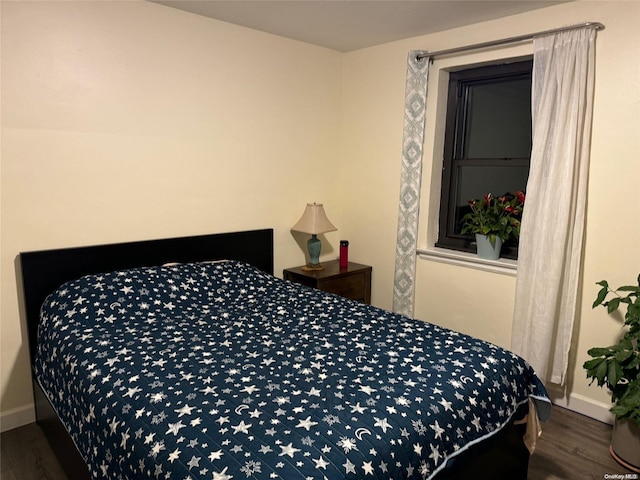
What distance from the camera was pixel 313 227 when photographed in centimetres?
332

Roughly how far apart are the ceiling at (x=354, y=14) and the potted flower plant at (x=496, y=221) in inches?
43.9

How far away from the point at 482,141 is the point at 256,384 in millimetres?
2391

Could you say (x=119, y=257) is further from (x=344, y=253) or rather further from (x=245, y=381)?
(x=344, y=253)

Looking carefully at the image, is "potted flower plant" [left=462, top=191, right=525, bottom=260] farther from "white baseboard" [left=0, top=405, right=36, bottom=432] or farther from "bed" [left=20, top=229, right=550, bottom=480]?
"white baseboard" [left=0, top=405, right=36, bottom=432]

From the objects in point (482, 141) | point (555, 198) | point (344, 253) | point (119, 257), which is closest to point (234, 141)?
point (119, 257)

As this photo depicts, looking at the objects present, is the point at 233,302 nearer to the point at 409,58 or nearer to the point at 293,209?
the point at 293,209

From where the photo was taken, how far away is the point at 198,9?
8.87 feet

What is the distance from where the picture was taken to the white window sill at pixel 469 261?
2.87 metres

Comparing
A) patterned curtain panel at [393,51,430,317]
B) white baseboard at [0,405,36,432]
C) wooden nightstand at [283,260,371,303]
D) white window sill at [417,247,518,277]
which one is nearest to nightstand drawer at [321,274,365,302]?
wooden nightstand at [283,260,371,303]

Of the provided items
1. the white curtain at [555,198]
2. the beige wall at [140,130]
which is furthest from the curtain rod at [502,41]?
the beige wall at [140,130]

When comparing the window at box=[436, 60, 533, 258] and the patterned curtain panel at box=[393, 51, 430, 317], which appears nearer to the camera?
the window at box=[436, 60, 533, 258]

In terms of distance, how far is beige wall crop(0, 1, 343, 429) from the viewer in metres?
2.30

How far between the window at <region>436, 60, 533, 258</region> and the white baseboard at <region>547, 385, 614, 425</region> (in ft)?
2.85

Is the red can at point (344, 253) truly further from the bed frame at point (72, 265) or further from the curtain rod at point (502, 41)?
the curtain rod at point (502, 41)
